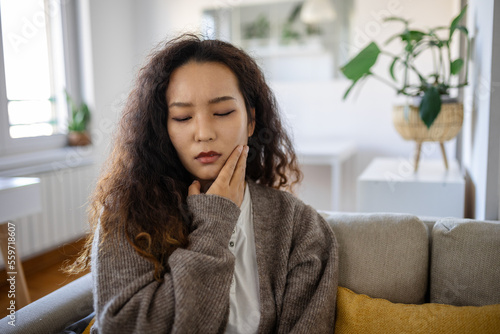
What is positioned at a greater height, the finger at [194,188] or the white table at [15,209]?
the finger at [194,188]

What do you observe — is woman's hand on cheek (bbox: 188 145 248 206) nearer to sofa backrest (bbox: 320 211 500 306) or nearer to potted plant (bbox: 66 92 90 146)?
sofa backrest (bbox: 320 211 500 306)

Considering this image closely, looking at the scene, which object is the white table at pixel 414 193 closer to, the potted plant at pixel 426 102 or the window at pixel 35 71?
the potted plant at pixel 426 102

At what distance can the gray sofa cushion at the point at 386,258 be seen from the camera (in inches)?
41.6

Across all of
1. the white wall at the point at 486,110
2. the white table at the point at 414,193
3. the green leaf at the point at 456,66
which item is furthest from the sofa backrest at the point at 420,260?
the green leaf at the point at 456,66

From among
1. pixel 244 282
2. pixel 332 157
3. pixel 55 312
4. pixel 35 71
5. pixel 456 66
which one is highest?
pixel 35 71

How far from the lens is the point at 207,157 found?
987 mm

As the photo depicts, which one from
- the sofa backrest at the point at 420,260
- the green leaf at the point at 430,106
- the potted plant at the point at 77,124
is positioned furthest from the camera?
the potted plant at the point at 77,124

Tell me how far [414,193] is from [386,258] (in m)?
0.72

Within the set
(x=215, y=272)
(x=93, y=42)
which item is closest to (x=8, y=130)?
(x=93, y=42)

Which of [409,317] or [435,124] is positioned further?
[435,124]

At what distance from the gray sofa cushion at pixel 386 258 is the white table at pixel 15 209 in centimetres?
116

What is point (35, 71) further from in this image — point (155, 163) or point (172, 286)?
point (172, 286)

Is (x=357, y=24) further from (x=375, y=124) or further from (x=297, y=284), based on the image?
(x=297, y=284)

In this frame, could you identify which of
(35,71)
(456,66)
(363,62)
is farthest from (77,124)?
(456,66)
